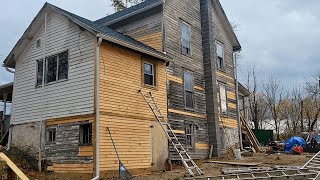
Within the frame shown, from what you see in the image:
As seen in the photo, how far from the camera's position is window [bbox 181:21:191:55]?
20344 millimetres

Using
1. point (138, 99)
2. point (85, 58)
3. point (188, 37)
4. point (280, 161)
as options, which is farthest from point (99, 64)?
point (280, 161)

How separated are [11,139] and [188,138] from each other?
9.81m

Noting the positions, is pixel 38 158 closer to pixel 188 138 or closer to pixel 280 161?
pixel 188 138

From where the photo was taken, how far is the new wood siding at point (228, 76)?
2346 cm

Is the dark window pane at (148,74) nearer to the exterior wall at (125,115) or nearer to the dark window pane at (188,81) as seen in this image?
the exterior wall at (125,115)

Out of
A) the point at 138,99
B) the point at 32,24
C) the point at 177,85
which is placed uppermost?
the point at 32,24

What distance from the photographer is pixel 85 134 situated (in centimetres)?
1402

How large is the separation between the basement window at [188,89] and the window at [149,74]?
3214mm

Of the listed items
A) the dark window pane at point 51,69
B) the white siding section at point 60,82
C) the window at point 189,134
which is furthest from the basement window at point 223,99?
the dark window pane at point 51,69

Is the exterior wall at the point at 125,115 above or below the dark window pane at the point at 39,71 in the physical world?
below

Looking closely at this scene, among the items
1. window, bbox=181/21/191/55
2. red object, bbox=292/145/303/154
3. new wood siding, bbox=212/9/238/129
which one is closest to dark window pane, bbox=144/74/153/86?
window, bbox=181/21/191/55

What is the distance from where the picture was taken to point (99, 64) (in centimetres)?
1386

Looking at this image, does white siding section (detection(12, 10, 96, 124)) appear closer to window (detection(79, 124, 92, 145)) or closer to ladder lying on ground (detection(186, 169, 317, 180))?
window (detection(79, 124, 92, 145))

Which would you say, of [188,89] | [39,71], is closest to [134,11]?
[188,89]
